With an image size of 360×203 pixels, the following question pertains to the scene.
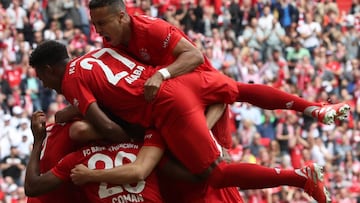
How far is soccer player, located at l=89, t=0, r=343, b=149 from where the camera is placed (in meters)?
7.56

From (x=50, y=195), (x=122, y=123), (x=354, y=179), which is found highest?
(x=122, y=123)

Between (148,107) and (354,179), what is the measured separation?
11.7m

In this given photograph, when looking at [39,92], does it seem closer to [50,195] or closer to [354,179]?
[354,179]

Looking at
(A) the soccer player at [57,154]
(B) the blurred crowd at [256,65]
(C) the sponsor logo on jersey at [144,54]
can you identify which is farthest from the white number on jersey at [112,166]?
(B) the blurred crowd at [256,65]

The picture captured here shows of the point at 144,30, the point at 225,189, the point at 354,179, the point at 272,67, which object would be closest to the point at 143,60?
the point at 144,30

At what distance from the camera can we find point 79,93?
747 cm

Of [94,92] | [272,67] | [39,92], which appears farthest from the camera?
[272,67]

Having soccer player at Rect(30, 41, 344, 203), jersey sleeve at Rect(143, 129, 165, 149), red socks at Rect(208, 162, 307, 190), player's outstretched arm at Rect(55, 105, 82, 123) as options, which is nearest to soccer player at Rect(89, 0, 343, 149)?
soccer player at Rect(30, 41, 344, 203)

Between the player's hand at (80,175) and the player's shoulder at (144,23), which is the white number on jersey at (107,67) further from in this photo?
the player's hand at (80,175)

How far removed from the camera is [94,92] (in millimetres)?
7543

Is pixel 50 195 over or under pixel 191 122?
under

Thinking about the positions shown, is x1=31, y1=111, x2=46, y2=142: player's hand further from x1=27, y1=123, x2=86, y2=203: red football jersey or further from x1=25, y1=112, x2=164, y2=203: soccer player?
x1=25, y1=112, x2=164, y2=203: soccer player

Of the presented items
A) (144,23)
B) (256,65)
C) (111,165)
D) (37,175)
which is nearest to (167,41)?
(144,23)

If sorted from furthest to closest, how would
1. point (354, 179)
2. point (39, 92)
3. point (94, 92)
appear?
point (354, 179) < point (39, 92) < point (94, 92)
